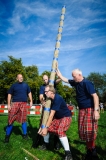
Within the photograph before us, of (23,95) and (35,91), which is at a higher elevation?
(35,91)

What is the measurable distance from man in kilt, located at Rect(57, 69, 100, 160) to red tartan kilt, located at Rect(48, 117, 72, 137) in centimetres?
33

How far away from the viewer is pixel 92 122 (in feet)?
11.0

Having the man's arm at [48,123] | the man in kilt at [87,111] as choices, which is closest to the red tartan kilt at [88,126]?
the man in kilt at [87,111]

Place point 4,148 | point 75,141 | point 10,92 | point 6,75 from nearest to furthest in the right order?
point 4,148
point 75,141
point 10,92
point 6,75

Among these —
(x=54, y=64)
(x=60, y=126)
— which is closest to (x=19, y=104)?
(x=54, y=64)

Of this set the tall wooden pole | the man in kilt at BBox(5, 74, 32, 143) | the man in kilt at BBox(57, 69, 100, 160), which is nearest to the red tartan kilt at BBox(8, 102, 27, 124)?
the man in kilt at BBox(5, 74, 32, 143)

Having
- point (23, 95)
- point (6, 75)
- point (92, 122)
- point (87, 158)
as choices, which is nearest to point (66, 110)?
point (92, 122)

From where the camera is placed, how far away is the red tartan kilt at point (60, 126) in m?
3.54

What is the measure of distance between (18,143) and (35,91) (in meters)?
38.3

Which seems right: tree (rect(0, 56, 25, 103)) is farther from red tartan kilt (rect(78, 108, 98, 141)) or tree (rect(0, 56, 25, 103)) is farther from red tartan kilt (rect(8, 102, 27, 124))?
red tartan kilt (rect(78, 108, 98, 141))

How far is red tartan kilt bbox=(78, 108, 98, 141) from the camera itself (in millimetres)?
3310

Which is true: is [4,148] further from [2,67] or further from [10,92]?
[2,67]

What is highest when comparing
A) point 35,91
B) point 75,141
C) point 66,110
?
point 35,91

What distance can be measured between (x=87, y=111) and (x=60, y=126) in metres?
0.67
